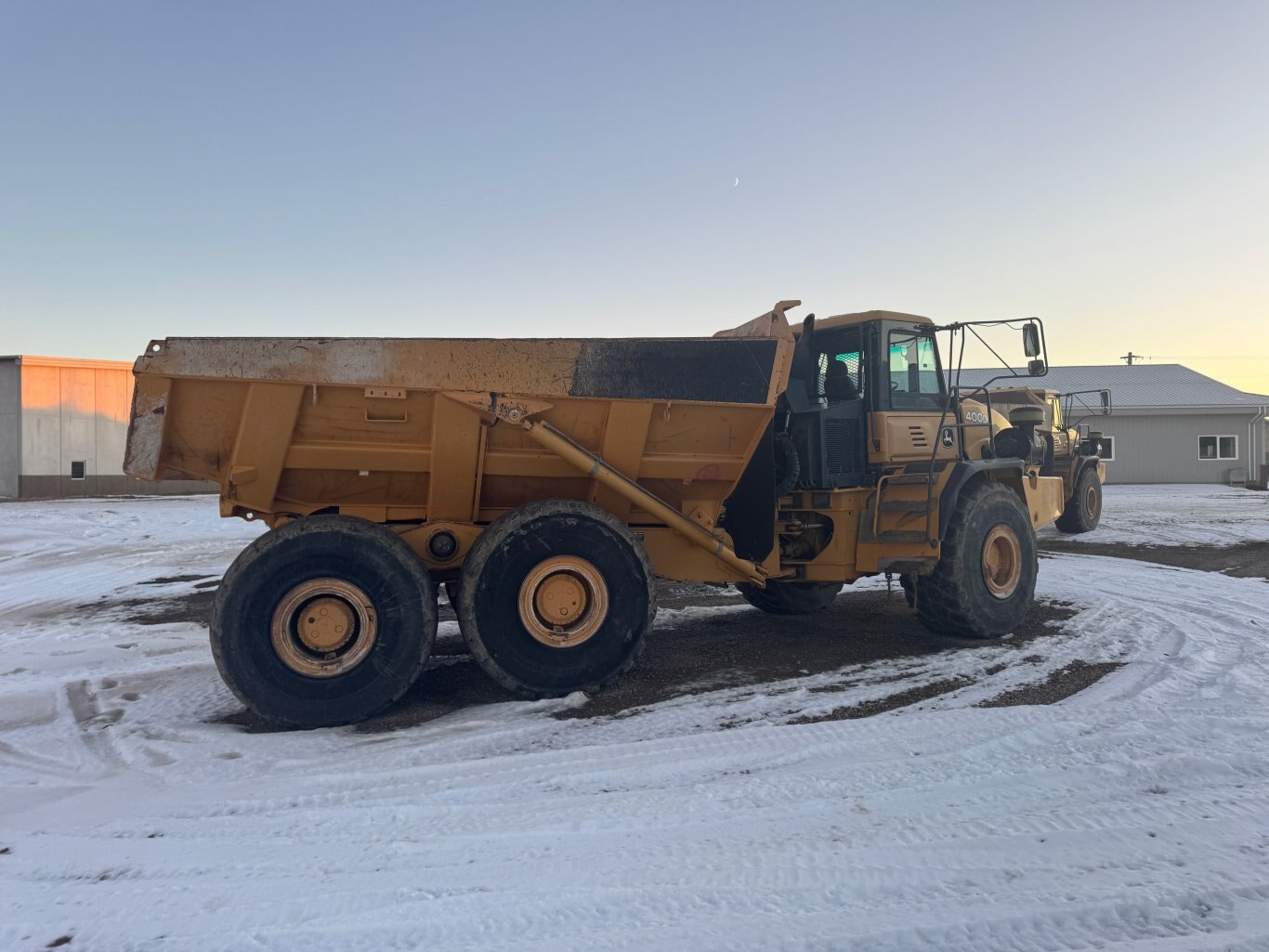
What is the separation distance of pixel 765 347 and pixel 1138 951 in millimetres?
3775

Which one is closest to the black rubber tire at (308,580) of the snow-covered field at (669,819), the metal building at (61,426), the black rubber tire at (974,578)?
the snow-covered field at (669,819)

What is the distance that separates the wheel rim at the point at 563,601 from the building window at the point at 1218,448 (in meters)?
32.3

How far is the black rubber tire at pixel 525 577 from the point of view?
487cm

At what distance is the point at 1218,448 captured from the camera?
97.6 ft

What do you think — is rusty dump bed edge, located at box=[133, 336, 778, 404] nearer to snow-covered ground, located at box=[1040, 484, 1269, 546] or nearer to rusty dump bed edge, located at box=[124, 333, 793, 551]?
rusty dump bed edge, located at box=[124, 333, 793, 551]

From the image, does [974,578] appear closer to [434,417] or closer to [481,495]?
[481,495]

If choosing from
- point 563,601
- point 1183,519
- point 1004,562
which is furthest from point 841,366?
point 1183,519

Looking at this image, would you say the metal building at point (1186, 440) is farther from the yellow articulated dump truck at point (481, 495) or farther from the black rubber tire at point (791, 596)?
the yellow articulated dump truck at point (481, 495)

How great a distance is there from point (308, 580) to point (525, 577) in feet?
4.04

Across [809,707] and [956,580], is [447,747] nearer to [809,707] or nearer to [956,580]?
[809,707]

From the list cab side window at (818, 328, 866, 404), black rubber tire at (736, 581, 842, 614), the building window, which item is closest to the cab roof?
cab side window at (818, 328, 866, 404)

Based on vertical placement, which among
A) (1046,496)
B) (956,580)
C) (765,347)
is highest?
(765,347)

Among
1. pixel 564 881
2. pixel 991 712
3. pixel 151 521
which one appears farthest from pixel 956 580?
pixel 151 521

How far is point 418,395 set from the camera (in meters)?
4.88
